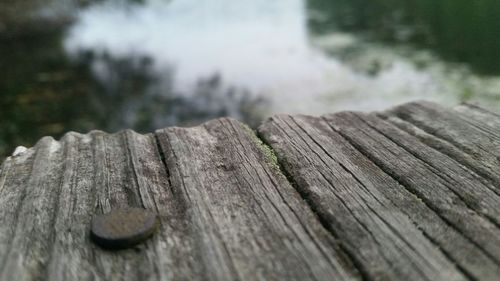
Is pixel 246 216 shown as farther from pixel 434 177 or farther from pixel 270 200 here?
pixel 434 177

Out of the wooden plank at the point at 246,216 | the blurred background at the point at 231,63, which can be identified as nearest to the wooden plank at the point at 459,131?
the wooden plank at the point at 246,216

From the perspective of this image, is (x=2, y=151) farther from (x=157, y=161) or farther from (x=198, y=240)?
(x=198, y=240)

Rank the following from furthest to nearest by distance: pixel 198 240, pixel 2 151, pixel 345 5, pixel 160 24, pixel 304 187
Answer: pixel 345 5 → pixel 160 24 → pixel 2 151 → pixel 304 187 → pixel 198 240

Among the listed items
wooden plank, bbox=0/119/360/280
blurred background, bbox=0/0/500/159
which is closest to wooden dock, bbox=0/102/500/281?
wooden plank, bbox=0/119/360/280

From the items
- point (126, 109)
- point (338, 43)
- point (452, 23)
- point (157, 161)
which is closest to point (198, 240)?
point (157, 161)

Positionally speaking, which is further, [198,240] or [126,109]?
[126,109]


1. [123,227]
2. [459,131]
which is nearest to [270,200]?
[123,227]

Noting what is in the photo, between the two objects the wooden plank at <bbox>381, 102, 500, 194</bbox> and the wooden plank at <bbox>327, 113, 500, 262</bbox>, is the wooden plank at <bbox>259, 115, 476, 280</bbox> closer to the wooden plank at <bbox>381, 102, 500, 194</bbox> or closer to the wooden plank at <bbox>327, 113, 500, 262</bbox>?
the wooden plank at <bbox>327, 113, 500, 262</bbox>
